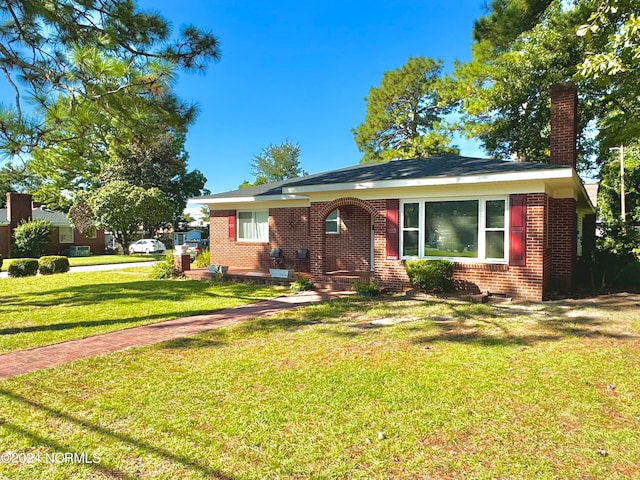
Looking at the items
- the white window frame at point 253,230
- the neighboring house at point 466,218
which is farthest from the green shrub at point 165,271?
the neighboring house at point 466,218

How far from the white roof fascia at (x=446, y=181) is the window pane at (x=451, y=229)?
68 centimetres

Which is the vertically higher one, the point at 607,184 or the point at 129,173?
the point at 129,173

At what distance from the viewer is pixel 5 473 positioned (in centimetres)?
284

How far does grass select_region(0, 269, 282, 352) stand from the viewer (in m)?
7.05

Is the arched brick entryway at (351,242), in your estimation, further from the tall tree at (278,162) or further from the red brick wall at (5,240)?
the tall tree at (278,162)

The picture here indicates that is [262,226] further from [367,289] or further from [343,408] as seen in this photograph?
[343,408]

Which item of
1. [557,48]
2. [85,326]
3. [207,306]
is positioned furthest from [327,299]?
[557,48]

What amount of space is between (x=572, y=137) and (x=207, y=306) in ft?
33.3

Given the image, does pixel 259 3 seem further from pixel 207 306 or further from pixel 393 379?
pixel 393 379

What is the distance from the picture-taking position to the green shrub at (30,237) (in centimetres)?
2560

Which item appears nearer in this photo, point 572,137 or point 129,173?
point 572,137

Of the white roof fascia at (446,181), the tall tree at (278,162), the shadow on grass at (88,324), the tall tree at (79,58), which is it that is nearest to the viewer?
the shadow on grass at (88,324)

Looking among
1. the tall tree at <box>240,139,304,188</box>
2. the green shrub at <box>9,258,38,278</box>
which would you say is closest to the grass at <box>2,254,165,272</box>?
the green shrub at <box>9,258,38,278</box>

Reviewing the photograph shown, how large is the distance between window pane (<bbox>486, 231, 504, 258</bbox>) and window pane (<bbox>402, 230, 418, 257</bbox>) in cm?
173
